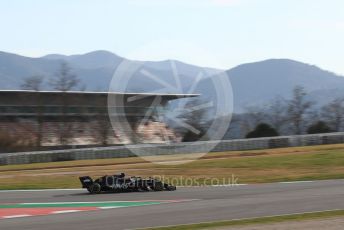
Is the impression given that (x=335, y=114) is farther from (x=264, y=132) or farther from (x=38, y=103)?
(x=38, y=103)

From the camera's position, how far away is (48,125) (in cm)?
7506

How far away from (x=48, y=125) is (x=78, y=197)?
56.2 m

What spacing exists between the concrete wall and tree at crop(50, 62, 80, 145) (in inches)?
867

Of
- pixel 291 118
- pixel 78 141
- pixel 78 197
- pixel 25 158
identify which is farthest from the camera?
pixel 291 118

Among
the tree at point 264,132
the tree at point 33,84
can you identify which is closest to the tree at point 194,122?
the tree at point 264,132

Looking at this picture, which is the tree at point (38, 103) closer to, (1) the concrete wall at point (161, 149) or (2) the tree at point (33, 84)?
(2) the tree at point (33, 84)

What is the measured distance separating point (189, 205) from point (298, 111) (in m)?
76.7

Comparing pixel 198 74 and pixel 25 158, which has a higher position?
pixel 198 74

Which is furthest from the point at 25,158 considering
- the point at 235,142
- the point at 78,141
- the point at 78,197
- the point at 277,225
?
the point at 277,225

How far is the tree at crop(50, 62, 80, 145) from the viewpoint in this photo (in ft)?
240

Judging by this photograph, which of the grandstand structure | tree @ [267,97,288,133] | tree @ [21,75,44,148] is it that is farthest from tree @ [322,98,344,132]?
tree @ [21,75,44,148]

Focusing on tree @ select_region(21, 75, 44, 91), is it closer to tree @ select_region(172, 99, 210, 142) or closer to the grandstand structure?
the grandstand structure

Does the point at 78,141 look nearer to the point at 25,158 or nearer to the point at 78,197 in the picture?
the point at 25,158

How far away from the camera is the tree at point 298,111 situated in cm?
8825
